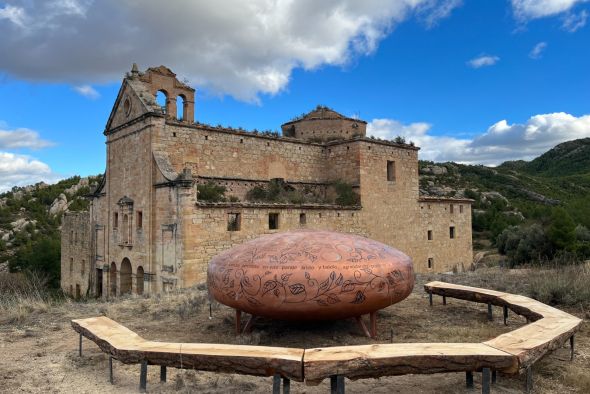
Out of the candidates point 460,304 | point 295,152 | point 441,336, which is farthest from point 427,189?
point 441,336

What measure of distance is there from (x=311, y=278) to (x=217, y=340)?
187 cm

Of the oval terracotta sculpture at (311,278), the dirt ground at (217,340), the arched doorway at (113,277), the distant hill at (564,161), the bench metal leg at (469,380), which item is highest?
the distant hill at (564,161)

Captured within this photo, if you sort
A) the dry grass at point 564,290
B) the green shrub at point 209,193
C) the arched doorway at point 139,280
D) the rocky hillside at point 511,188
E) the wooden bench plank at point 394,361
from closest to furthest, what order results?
the wooden bench plank at point 394,361 → the dry grass at point 564,290 → the green shrub at point 209,193 → the arched doorway at point 139,280 → the rocky hillside at point 511,188

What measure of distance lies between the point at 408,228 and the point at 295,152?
626 centimetres

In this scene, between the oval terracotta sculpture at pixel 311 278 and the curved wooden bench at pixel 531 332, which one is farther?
the oval terracotta sculpture at pixel 311 278

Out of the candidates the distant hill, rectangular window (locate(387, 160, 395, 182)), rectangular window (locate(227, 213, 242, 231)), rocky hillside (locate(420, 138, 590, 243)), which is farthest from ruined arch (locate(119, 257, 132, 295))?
the distant hill

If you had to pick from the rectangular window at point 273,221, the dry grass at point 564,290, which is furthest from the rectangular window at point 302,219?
the dry grass at point 564,290

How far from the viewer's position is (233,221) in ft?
48.2

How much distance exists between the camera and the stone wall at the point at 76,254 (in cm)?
2044

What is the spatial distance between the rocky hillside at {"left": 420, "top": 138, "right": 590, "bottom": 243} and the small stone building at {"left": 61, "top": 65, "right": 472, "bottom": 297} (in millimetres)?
12178

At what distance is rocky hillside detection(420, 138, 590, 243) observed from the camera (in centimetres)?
3666

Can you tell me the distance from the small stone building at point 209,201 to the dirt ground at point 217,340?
4654mm

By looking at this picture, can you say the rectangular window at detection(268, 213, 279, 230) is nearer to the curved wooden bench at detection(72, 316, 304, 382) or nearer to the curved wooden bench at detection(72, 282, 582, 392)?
the curved wooden bench at detection(72, 316, 304, 382)

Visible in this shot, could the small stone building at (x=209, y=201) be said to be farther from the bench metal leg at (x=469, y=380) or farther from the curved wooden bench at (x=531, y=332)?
the bench metal leg at (x=469, y=380)
